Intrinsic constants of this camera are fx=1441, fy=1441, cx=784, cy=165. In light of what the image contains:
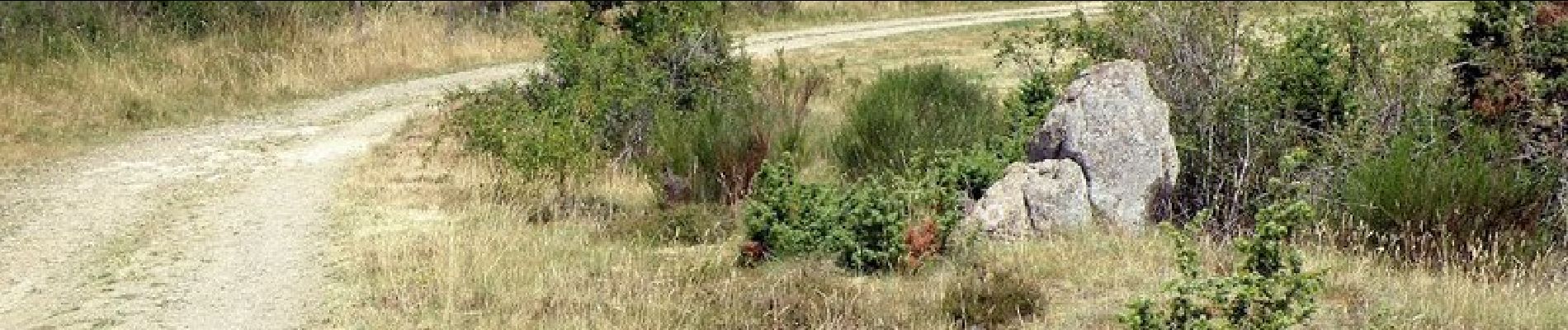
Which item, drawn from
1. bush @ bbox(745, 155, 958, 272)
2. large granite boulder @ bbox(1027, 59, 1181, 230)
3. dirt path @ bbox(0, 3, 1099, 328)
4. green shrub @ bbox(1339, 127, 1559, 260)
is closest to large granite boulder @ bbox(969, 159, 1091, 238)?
large granite boulder @ bbox(1027, 59, 1181, 230)

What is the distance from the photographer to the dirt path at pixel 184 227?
8.15m

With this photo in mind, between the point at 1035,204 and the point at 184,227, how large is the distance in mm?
6011

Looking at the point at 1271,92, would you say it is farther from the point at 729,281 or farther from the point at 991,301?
the point at 729,281

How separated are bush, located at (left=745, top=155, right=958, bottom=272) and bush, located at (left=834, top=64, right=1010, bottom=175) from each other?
4.18 ft

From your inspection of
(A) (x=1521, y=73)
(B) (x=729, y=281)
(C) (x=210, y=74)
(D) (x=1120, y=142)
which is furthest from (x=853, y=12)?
(B) (x=729, y=281)

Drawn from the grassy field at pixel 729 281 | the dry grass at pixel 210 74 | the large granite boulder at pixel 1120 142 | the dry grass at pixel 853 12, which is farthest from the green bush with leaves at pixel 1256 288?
the dry grass at pixel 853 12

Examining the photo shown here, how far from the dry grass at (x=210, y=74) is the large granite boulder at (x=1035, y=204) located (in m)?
8.77

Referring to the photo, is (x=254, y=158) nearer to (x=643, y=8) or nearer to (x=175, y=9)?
(x=643, y=8)

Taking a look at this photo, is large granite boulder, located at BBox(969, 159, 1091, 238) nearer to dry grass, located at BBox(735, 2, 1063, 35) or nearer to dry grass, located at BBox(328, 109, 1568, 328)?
dry grass, located at BBox(328, 109, 1568, 328)

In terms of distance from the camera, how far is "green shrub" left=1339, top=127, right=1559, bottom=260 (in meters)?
9.38

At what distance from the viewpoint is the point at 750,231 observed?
31.5 ft

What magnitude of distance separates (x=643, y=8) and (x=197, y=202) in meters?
5.84

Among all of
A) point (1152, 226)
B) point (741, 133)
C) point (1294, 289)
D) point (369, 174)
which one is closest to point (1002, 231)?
point (1152, 226)

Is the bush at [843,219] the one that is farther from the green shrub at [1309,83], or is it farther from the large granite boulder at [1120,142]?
the green shrub at [1309,83]
